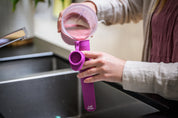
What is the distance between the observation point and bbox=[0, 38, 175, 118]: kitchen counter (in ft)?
2.15

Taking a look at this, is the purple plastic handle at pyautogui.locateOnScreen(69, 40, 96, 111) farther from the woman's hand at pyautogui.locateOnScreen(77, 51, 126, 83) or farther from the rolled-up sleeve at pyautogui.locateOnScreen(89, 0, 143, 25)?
the rolled-up sleeve at pyautogui.locateOnScreen(89, 0, 143, 25)

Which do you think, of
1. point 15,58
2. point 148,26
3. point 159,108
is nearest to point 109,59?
point 159,108

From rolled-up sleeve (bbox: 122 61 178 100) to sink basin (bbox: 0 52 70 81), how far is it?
472 mm

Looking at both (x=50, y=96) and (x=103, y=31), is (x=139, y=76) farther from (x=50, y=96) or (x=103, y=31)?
(x=103, y=31)

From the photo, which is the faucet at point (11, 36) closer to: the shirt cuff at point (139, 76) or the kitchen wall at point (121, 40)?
the shirt cuff at point (139, 76)

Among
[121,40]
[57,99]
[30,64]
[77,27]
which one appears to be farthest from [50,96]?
[121,40]

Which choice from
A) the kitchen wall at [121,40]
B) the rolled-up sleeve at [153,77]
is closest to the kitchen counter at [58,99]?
the rolled-up sleeve at [153,77]

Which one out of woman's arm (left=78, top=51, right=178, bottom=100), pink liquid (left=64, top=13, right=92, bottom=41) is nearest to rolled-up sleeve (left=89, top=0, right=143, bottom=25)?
pink liquid (left=64, top=13, right=92, bottom=41)

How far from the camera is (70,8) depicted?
1.60 feet

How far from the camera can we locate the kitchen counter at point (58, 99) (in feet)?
2.15

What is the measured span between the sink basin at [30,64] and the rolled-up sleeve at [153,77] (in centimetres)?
47

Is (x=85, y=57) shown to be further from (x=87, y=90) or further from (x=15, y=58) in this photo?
(x=15, y=58)

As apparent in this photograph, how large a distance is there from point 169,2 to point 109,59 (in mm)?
317

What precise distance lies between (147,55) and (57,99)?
0.39 meters
